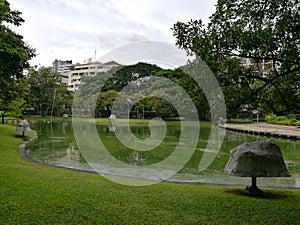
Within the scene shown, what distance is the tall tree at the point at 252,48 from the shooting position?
3.74 metres

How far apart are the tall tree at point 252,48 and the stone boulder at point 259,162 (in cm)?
60

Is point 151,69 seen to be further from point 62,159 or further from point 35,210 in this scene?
point 35,210

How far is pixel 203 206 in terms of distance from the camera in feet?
13.1

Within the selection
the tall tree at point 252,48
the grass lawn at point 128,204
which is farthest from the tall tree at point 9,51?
the tall tree at point 252,48

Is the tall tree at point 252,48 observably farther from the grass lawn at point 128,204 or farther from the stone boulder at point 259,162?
the grass lawn at point 128,204

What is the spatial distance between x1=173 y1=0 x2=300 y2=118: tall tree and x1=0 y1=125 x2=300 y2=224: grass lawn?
139 cm

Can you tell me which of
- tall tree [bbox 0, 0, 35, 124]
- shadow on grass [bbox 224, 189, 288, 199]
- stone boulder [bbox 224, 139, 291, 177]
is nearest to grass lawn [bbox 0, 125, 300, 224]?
shadow on grass [bbox 224, 189, 288, 199]

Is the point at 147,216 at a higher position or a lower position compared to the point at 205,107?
lower

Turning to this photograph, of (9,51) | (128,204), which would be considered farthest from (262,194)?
(9,51)

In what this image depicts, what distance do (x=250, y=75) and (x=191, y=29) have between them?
108 cm

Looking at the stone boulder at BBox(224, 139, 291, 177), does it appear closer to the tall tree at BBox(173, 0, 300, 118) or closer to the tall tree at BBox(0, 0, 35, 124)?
the tall tree at BBox(173, 0, 300, 118)

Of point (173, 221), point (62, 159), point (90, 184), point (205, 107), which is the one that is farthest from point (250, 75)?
point (62, 159)

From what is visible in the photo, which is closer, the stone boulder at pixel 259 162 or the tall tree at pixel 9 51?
the stone boulder at pixel 259 162

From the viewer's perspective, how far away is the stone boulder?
435 centimetres
